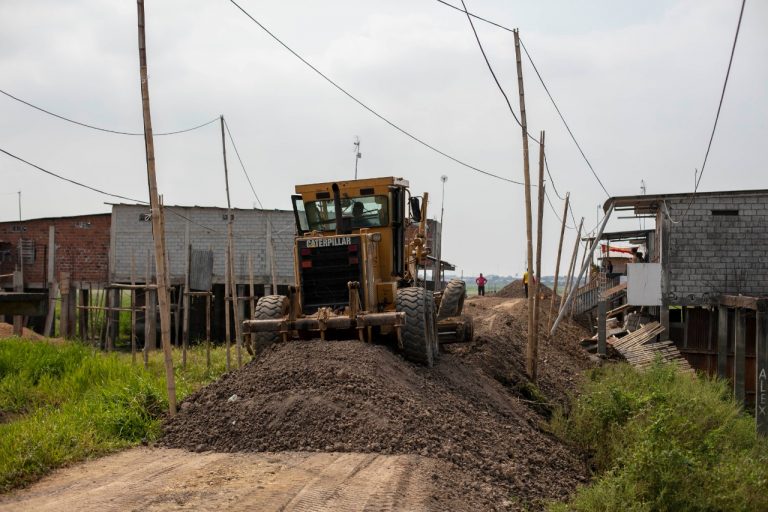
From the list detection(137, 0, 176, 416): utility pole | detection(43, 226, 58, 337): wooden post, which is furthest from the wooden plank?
detection(43, 226, 58, 337): wooden post

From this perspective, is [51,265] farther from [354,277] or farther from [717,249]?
[717,249]

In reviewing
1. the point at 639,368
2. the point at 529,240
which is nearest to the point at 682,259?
the point at 639,368

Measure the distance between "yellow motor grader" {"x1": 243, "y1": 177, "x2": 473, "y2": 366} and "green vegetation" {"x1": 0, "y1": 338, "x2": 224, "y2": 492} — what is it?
204 cm

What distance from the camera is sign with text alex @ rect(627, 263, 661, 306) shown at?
76.1 feet

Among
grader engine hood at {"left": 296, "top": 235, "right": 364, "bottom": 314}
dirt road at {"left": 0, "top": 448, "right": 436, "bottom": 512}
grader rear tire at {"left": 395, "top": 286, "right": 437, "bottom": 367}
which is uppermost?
grader engine hood at {"left": 296, "top": 235, "right": 364, "bottom": 314}

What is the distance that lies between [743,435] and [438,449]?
827 centimetres

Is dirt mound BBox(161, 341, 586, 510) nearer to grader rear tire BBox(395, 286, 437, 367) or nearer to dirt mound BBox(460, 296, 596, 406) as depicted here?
grader rear tire BBox(395, 286, 437, 367)

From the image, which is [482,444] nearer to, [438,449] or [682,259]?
[438,449]

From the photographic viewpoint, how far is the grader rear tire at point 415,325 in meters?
12.4

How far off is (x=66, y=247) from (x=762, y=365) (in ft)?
76.2

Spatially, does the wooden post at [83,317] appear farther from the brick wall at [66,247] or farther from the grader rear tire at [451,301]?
the grader rear tire at [451,301]

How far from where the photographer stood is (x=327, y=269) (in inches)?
514

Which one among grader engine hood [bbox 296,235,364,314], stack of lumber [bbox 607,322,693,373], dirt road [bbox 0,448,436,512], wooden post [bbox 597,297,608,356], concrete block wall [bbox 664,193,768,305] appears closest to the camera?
dirt road [bbox 0,448,436,512]

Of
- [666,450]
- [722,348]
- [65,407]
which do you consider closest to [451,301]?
[666,450]
